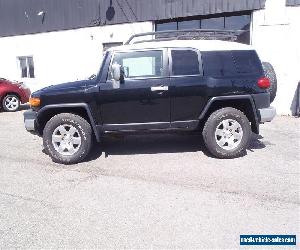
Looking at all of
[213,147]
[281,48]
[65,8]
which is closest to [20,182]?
[213,147]

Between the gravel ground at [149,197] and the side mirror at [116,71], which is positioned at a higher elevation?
the side mirror at [116,71]

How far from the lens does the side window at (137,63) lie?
5.21m

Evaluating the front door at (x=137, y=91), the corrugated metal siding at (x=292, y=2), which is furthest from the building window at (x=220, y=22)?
the front door at (x=137, y=91)

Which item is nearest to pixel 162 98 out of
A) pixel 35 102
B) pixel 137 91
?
pixel 137 91

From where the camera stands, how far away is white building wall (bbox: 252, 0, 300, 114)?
901 centimetres

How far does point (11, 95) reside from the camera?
11539 mm

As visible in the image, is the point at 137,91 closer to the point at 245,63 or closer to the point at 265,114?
the point at 245,63

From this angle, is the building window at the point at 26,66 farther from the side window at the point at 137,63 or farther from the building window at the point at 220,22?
A: the side window at the point at 137,63

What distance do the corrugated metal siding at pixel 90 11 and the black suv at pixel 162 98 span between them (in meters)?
5.32

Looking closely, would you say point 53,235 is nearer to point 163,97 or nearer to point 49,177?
point 49,177

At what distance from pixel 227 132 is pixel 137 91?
1.81 meters

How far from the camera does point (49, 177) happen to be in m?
4.79

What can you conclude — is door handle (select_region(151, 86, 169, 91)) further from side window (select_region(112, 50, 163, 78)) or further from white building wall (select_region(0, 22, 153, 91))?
white building wall (select_region(0, 22, 153, 91))

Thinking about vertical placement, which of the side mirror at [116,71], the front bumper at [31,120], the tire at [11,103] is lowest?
the tire at [11,103]
